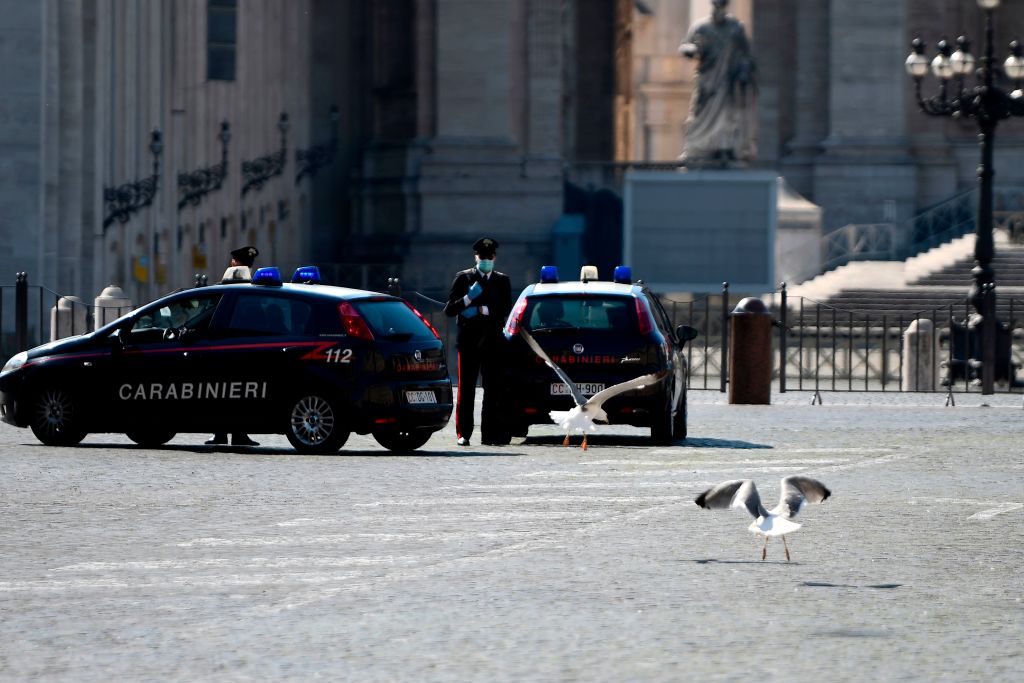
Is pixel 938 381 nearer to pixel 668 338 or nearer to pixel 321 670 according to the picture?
pixel 668 338

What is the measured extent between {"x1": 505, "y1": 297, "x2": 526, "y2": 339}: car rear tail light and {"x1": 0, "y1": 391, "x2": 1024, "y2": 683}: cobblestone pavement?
1.58m

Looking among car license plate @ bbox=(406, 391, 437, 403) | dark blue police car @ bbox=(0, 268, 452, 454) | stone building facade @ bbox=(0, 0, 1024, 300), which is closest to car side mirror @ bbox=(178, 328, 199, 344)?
dark blue police car @ bbox=(0, 268, 452, 454)

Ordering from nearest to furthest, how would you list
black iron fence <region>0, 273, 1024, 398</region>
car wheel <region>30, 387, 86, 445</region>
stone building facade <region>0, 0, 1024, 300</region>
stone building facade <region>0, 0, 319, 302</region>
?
car wheel <region>30, 387, 86, 445</region>, black iron fence <region>0, 273, 1024, 398</region>, stone building facade <region>0, 0, 319, 302</region>, stone building facade <region>0, 0, 1024, 300</region>

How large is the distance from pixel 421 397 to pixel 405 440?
0.75 m

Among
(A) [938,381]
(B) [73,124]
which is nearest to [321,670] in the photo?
(A) [938,381]

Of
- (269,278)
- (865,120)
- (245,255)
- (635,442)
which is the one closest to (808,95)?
(865,120)

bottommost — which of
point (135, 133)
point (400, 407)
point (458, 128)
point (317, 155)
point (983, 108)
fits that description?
point (400, 407)

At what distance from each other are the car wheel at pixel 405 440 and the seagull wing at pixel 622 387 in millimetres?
1427

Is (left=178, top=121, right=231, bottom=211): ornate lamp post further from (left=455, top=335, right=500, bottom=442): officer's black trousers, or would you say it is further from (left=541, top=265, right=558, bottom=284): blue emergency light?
(left=455, top=335, right=500, bottom=442): officer's black trousers

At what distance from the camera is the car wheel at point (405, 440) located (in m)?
19.0

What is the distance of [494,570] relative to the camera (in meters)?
11.2

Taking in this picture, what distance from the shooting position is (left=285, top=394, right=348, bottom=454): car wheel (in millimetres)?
18172

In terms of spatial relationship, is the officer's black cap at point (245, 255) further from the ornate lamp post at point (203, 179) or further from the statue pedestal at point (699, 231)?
the ornate lamp post at point (203, 179)

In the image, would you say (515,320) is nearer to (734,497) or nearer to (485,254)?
(485,254)
